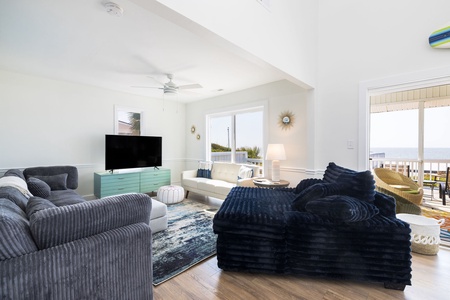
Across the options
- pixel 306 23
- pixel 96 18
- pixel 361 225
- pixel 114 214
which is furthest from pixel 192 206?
pixel 306 23

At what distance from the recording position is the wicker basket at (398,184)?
284 cm

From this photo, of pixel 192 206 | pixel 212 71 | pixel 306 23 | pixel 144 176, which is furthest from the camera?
pixel 144 176

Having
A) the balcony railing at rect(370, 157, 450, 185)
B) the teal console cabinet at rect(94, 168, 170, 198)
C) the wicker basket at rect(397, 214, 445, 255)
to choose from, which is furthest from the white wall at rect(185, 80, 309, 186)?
the balcony railing at rect(370, 157, 450, 185)

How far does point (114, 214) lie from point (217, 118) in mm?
4256

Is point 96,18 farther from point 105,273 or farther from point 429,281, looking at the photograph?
point 429,281

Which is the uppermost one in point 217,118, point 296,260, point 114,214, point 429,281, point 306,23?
point 306,23

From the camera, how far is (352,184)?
179 centimetres

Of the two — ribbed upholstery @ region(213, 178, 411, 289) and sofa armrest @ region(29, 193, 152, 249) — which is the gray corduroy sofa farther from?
ribbed upholstery @ region(213, 178, 411, 289)

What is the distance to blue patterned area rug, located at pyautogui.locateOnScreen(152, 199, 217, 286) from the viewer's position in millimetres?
1962

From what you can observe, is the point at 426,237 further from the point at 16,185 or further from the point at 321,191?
the point at 16,185

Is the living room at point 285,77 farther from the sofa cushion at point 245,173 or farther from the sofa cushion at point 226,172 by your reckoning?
the sofa cushion at point 226,172

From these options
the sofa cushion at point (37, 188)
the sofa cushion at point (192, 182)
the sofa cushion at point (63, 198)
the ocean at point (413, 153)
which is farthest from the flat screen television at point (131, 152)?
the ocean at point (413, 153)

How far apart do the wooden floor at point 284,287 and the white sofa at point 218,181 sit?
6.20 ft

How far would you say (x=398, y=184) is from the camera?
11.0 feet
